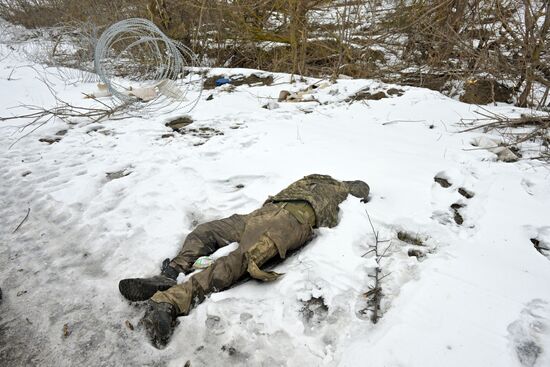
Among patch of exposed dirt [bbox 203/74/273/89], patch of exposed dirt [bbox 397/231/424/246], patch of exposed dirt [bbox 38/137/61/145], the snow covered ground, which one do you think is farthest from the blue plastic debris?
patch of exposed dirt [bbox 397/231/424/246]

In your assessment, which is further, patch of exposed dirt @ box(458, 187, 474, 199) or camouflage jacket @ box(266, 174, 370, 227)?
patch of exposed dirt @ box(458, 187, 474, 199)

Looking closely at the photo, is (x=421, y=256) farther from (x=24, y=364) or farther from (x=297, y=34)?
(x=297, y=34)

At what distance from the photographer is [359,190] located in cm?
246

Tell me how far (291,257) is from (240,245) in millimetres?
325

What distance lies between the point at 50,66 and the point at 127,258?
6973 millimetres

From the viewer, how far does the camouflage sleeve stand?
246 centimetres

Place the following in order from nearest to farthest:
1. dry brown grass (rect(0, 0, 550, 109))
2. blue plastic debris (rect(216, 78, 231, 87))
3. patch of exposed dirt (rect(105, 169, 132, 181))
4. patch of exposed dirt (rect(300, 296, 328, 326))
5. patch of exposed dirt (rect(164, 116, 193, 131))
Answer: patch of exposed dirt (rect(300, 296, 328, 326))
patch of exposed dirt (rect(105, 169, 132, 181))
patch of exposed dirt (rect(164, 116, 193, 131))
dry brown grass (rect(0, 0, 550, 109))
blue plastic debris (rect(216, 78, 231, 87))

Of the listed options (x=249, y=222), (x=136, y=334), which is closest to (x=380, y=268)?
(x=249, y=222)

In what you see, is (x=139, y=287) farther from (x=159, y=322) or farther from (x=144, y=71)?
(x=144, y=71)

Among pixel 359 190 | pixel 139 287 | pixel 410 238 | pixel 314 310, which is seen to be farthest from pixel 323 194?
pixel 139 287

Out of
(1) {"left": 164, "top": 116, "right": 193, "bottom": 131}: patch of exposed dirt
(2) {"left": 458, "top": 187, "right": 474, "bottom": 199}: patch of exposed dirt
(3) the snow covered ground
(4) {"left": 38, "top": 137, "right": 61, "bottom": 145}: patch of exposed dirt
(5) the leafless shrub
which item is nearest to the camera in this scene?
(3) the snow covered ground

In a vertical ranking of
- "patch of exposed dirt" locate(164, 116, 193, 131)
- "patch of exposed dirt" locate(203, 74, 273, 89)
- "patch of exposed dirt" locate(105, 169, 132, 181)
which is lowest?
"patch of exposed dirt" locate(105, 169, 132, 181)

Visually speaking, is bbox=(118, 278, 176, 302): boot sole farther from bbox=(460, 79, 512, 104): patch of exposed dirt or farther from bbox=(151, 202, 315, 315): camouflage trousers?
bbox=(460, 79, 512, 104): patch of exposed dirt

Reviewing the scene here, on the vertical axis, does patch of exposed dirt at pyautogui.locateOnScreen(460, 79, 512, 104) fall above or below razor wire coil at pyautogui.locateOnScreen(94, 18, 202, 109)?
below
